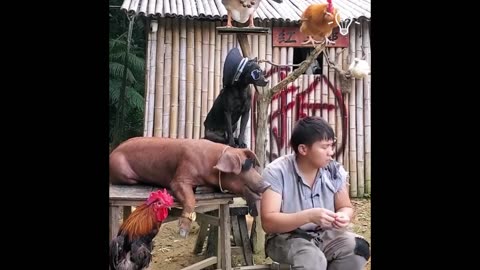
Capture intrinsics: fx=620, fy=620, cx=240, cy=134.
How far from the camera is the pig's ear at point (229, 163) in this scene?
2699mm

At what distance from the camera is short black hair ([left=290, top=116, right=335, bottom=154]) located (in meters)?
2.75

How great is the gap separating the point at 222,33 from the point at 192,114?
0.40 metres

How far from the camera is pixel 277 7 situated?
9.55 feet

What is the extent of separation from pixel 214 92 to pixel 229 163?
1.20 ft

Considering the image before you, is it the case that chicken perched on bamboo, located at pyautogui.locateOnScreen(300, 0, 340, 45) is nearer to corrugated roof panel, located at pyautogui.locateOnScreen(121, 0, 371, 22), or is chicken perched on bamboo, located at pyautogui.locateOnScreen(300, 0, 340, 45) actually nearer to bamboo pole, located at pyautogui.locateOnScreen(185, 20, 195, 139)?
corrugated roof panel, located at pyautogui.locateOnScreen(121, 0, 371, 22)

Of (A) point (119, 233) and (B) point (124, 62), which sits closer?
(A) point (119, 233)

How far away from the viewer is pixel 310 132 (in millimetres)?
2758

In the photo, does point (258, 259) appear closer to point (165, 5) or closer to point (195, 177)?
point (195, 177)

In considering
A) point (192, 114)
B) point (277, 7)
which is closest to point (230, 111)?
point (192, 114)

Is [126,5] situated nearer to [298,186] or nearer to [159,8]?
[159,8]

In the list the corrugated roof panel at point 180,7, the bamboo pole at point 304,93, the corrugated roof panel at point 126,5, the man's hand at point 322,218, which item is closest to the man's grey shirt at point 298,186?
the man's hand at point 322,218

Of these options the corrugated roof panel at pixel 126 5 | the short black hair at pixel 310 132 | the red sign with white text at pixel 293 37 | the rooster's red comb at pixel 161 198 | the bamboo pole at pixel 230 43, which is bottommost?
the rooster's red comb at pixel 161 198

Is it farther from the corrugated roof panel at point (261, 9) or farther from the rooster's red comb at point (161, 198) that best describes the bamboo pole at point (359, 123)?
the rooster's red comb at point (161, 198)

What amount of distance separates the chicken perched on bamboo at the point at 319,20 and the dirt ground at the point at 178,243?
2.60ft
